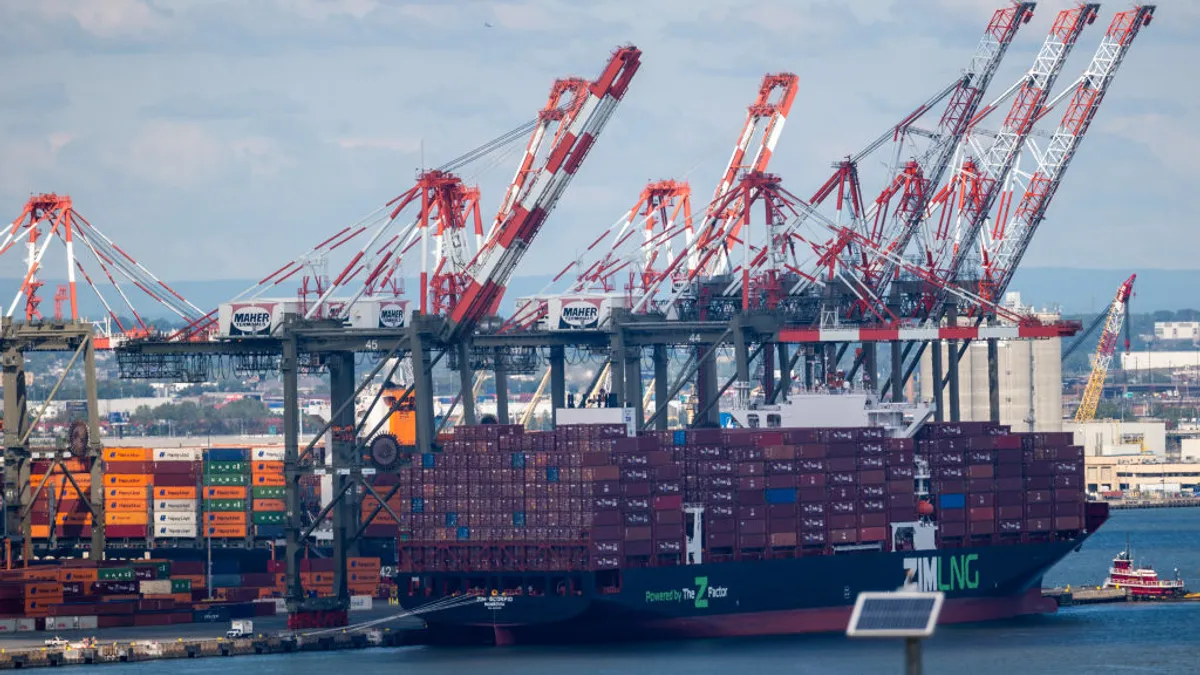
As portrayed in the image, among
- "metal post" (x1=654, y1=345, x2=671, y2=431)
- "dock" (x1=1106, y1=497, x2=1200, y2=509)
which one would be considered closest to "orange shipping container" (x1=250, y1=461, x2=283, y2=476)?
"metal post" (x1=654, y1=345, x2=671, y2=431)

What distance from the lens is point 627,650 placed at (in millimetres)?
77062

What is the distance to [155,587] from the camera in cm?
8731

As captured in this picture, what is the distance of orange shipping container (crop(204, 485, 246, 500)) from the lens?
3959 inches

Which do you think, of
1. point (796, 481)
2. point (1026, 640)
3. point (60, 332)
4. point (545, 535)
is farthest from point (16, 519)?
point (1026, 640)

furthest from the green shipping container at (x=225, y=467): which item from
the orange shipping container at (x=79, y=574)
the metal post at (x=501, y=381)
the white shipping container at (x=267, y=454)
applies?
the orange shipping container at (x=79, y=574)

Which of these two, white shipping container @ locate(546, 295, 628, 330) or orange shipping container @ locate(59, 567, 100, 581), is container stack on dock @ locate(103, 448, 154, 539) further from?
white shipping container @ locate(546, 295, 628, 330)

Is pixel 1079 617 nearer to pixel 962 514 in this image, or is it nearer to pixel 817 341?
pixel 962 514

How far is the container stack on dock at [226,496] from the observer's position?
100188mm

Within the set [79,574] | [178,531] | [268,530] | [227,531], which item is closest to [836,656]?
[79,574]

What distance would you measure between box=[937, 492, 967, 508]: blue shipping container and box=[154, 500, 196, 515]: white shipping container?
3258 cm

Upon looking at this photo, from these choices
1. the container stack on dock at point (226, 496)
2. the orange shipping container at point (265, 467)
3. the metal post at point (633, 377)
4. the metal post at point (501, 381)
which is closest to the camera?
the metal post at point (633, 377)

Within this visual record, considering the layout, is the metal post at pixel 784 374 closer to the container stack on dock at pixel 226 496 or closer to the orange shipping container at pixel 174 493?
the container stack on dock at pixel 226 496

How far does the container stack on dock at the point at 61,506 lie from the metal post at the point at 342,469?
14.7 metres

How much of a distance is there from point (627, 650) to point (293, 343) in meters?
17.6
